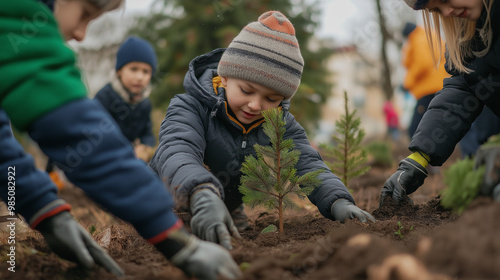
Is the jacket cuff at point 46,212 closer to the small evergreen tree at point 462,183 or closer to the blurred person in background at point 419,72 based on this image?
the small evergreen tree at point 462,183

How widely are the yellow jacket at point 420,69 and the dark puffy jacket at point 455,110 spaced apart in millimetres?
3847

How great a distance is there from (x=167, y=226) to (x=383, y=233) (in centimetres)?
109

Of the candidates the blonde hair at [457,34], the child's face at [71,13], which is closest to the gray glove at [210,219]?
the child's face at [71,13]

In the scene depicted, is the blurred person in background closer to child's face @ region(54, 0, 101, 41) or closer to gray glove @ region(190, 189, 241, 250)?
gray glove @ region(190, 189, 241, 250)

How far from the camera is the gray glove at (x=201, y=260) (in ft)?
4.85

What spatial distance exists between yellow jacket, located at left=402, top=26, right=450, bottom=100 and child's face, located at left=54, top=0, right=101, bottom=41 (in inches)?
223

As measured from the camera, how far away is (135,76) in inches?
229

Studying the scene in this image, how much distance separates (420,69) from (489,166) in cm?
556

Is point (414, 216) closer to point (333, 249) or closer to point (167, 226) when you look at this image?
point (333, 249)

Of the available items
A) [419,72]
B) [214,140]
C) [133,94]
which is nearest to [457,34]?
[214,140]

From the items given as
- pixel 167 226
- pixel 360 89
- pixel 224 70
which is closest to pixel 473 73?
pixel 224 70

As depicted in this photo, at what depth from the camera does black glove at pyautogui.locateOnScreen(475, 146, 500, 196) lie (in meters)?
1.64

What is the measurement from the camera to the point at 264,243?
221 cm

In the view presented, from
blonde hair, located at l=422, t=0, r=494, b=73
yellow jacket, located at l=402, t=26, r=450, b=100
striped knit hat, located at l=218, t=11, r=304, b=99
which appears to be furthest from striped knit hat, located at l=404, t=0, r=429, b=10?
yellow jacket, located at l=402, t=26, r=450, b=100
